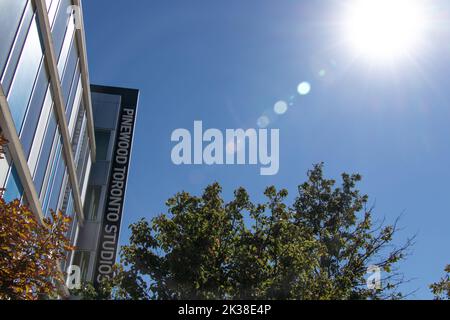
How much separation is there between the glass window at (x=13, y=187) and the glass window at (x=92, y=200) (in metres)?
13.5

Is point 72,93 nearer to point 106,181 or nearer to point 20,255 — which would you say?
point 106,181

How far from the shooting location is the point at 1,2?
39.3ft

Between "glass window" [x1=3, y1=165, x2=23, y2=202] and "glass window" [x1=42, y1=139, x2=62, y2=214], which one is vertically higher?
"glass window" [x1=42, y1=139, x2=62, y2=214]

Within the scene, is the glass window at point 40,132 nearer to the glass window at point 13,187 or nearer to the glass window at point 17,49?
the glass window at point 13,187

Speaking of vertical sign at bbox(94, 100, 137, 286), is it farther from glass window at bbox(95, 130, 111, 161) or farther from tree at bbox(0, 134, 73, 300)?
tree at bbox(0, 134, 73, 300)

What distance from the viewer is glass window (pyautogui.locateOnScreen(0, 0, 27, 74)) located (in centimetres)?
1232

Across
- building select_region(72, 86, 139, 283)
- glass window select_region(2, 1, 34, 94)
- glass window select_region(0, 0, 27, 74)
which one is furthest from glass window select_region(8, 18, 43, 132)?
building select_region(72, 86, 139, 283)

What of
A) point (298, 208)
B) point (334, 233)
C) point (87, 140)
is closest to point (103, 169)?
point (87, 140)

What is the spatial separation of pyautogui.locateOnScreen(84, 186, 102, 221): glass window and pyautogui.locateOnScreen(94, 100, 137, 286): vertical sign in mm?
1006

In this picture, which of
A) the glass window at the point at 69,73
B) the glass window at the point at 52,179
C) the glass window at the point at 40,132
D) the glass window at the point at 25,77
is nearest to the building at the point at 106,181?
the glass window at the point at 52,179

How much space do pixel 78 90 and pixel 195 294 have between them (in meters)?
15.0

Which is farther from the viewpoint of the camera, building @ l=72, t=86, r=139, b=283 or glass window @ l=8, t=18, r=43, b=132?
building @ l=72, t=86, r=139, b=283

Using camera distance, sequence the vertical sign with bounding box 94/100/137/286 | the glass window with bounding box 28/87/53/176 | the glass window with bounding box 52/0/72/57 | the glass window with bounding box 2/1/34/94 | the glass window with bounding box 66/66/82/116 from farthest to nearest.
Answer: the vertical sign with bounding box 94/100/137/286, the glass window with bounding box 66/66/82/116, the glass window with bounding box 52/0/72/57, the glass window with bounding box 28/87/53/176, the glass window with bounding box 2/1/34/94
